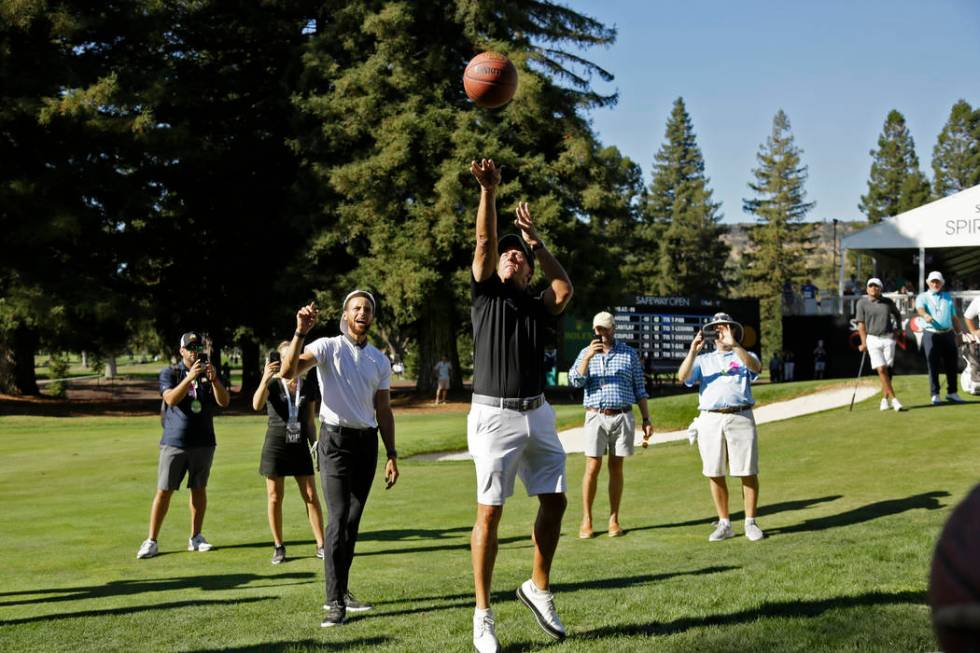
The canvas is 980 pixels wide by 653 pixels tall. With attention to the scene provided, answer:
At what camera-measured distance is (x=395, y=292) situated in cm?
3681

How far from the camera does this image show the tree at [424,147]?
36969 millimetres

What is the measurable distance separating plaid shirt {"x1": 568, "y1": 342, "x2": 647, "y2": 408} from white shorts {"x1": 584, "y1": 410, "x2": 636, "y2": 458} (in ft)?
0.48

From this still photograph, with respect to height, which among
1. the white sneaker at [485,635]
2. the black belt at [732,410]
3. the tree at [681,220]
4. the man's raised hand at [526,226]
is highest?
the tree at [681,220]

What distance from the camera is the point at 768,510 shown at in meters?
11.5

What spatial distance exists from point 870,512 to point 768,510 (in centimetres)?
129

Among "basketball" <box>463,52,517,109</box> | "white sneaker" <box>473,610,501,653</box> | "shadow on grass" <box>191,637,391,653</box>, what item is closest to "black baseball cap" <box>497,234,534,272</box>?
"basketball" <box>463,52,517,109</box>

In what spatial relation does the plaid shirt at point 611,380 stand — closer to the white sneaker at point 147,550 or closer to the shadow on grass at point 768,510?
the shadow on grass at point 768,510

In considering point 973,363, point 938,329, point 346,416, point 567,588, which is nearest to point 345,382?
point 346,416

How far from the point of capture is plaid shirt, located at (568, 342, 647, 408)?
10930 mm

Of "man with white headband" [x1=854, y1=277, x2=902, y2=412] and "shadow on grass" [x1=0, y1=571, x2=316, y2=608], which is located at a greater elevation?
"man with white headband" [x1=854, y1=277, x2=902, y2=412]

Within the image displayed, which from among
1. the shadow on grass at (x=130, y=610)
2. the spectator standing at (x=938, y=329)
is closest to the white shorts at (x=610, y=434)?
the shadow on grass at (x=130, y=610)

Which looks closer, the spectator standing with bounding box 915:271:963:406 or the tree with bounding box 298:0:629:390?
the spectator standing with bounding box 915:271:963:406

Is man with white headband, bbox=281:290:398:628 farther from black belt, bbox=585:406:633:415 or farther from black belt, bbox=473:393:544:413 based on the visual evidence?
black belt, bbox=585:406:633:415

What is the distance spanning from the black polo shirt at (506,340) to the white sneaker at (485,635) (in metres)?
1.27
